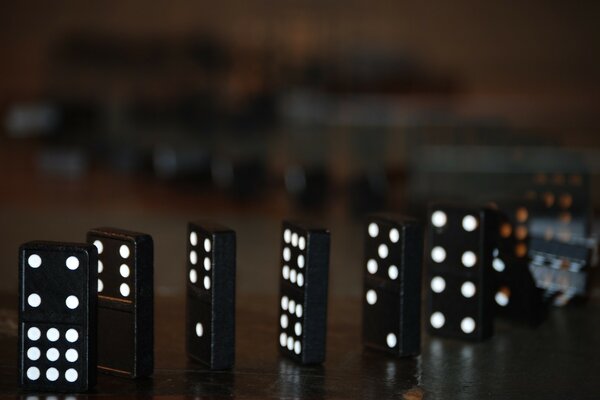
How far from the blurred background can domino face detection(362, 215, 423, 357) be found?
114 cm

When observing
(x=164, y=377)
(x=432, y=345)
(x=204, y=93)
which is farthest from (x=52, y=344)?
(x=204, y=93)

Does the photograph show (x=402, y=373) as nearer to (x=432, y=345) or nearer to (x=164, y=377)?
(x=432, y=345)

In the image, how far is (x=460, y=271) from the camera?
292cm

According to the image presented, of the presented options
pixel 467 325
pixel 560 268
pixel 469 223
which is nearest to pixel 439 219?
pixel 469 223

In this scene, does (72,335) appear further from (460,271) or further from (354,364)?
(460,271)

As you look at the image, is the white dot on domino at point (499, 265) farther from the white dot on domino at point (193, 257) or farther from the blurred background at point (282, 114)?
the white dot on domino at point (193, 257)

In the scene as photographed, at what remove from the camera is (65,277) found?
2291 millimetres

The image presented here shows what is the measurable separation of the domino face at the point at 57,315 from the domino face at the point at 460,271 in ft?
3.48

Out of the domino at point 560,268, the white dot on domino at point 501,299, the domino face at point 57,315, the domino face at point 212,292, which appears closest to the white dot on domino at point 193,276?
the domino face at point 212,292

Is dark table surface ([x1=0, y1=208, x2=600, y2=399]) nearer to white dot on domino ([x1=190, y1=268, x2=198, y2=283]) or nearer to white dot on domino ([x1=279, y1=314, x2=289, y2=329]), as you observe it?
white dot on domino ([x1=279, y1=314, x2=289, y2=329])

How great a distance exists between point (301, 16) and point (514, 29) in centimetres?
302

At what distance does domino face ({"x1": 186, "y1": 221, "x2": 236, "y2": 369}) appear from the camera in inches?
98.6

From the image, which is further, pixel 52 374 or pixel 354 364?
pixel 354 364

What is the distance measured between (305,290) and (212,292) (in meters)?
0.23
